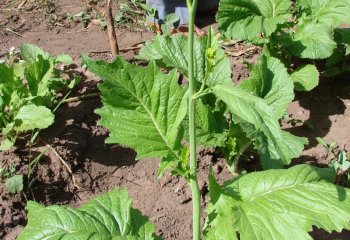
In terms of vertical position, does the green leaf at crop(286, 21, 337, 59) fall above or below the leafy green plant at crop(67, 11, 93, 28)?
above

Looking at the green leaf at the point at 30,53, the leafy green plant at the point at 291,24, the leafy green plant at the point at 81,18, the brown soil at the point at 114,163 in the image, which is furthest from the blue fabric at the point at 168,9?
the green leaf at the point at 30,53

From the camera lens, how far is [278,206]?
6.77 ft

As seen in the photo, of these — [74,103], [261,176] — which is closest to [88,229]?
[261,176]

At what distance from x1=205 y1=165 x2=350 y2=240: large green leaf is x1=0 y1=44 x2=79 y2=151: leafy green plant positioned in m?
1.16

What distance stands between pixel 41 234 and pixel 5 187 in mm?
946

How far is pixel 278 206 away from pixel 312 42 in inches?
54.9

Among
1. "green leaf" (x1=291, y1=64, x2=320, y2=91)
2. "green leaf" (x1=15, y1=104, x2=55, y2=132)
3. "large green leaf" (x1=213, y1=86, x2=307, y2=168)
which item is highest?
"large green leaf" (x1=213, y1=86, x2=307, y2=168)

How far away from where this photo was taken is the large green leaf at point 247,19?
308 cm

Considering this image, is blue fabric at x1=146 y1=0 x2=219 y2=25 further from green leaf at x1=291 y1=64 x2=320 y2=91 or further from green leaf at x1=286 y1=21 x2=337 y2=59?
green leaf at x1=291 y1=64 x2=320 y2=91

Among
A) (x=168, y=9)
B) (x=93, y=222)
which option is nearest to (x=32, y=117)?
(x=93, y=222)

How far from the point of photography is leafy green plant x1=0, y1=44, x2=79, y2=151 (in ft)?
9.46

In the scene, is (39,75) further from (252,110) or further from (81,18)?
(252,110)

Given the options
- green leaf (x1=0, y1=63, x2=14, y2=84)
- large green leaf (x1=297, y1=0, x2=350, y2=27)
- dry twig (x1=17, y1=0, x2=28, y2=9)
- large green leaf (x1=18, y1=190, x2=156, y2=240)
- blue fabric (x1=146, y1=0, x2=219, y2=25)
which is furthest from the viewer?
dry twig (x1=17, y1=0, x2=28, y2=9)

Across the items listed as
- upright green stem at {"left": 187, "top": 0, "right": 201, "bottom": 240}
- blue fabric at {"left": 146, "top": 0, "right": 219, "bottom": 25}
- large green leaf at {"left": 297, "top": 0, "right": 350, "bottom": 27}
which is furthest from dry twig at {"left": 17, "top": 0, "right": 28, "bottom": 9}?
upright green stem at {"left": 187, "top": 0, "right": 201, "bottom": 240}
